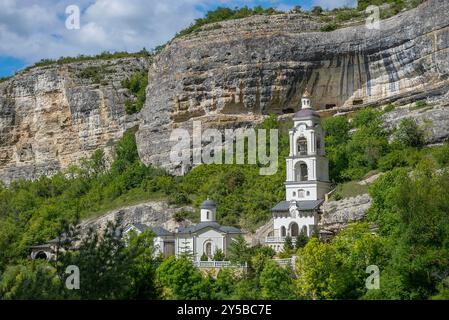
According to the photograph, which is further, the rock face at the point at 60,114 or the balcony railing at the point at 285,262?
the rock face at the point at 60,114

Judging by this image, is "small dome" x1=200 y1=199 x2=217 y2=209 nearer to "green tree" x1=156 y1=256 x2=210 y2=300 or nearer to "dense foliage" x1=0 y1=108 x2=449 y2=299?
"dense foliage" x1=0 y1=108 x2=449 y2=299

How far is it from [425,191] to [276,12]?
3702 centimetres

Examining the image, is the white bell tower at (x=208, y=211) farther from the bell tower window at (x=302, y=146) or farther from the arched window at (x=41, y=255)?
the arched window at (x=41, y=255)

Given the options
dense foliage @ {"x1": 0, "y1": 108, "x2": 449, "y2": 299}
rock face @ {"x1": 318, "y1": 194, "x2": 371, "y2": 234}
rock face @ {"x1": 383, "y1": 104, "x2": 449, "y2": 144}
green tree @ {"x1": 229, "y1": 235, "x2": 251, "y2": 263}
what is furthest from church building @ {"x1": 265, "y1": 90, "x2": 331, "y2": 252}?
rock face @ {"x1": 383, "y1": 104, "x2": 449, "y2": 144}

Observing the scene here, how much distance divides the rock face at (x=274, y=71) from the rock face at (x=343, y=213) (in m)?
13.9

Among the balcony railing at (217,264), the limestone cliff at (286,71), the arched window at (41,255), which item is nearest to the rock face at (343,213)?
the balcony railing at (217,264)

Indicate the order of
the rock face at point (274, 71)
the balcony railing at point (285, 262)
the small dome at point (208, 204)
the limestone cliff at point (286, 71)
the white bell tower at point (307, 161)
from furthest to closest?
the rock face at point (274, 71) → the limestone cliff at point (286, 71) → the white bell tower at point (307, 161) → the small dome at point (208, 204) → the balcony railing at point (285, 262)

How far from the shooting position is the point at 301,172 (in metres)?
63.2

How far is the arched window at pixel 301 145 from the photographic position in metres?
63.6

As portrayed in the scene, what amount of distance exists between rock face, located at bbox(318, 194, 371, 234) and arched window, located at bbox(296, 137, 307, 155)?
21.9 ft

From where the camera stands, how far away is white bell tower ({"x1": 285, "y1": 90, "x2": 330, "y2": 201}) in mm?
61344

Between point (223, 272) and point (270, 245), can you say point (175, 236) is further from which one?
point (223, 272)

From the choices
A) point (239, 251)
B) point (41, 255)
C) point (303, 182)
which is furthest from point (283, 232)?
point (41, 255)

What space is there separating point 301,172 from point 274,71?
12166mm
